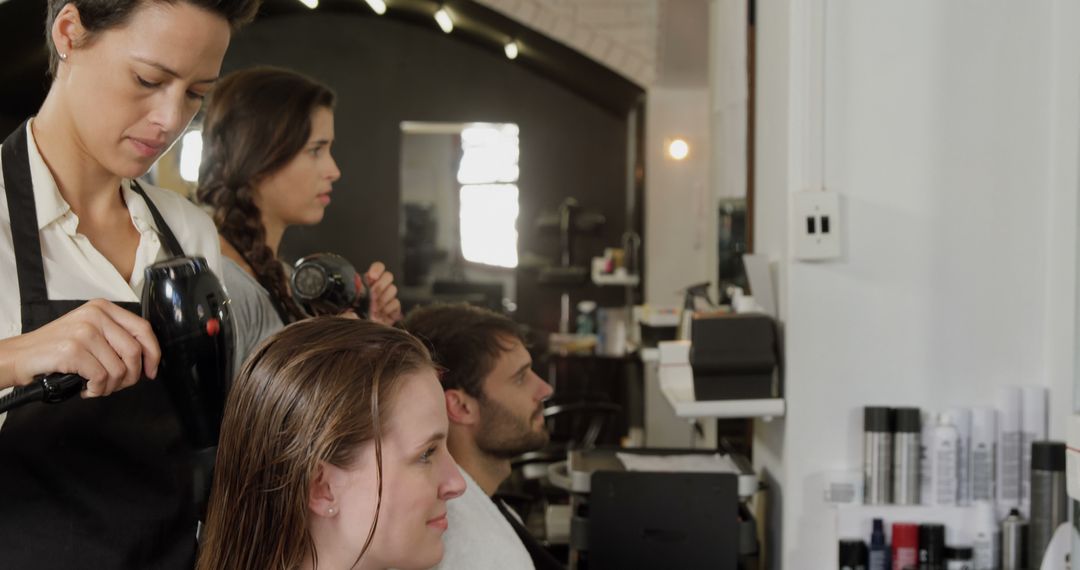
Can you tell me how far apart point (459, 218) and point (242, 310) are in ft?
22.6

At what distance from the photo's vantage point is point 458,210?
8.83m

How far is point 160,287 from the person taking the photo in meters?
1.23

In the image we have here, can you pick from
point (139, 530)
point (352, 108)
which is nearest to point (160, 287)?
point (139, 530)

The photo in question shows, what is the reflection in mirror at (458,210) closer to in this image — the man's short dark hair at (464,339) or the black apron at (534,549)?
the man's short dark hair at (464,339)

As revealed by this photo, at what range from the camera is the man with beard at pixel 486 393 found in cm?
214

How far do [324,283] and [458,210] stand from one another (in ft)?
23.1

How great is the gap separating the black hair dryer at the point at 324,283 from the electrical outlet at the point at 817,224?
3.06 feet

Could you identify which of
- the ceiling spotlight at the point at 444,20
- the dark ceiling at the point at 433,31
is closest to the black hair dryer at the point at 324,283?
the dark ceiling at the point at 433,31

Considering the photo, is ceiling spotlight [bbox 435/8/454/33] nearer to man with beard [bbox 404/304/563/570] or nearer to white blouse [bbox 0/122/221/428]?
man with beard [bbox 404/304/563/570]

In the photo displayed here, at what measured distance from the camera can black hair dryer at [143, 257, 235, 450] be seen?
48.2 inches

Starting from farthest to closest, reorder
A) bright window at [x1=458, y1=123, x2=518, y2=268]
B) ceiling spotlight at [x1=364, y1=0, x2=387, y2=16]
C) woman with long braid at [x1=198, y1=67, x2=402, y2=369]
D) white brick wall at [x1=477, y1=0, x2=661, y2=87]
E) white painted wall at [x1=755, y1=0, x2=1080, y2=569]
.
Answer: bright window at [x1=458, y1=123, x2=518, y2=268] < ceiling spotlight at [x1=364, y1=0, x2=387, y2=16] < white brick wall at [x1=477, y1=0, x2=661, y2=87] < white painted wall at [x1=755, y1=0, x2=1080, y2=569] < woman with long braid at [x1=198, y1=67, x2=402, y2=369]

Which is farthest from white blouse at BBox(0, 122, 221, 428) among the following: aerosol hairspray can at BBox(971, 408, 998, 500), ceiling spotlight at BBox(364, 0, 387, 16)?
ceiling spotlight at BBox(364, 0, 387, 16)

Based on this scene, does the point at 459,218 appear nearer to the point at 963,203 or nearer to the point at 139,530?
the point at 963,203

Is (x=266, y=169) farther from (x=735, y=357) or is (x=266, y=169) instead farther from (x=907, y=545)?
(x=907, y=545)
